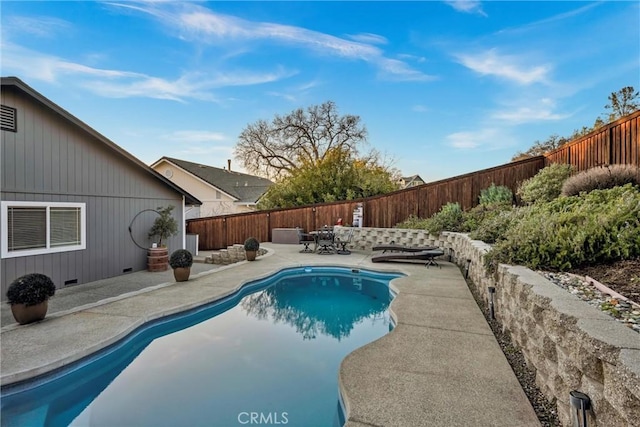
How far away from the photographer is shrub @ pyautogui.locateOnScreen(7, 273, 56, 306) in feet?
14.7

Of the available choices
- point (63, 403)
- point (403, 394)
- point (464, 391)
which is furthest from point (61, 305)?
point (464, 391)

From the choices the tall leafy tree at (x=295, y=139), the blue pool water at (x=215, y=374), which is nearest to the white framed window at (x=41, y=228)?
the blue pool water at (x=215, y=374)

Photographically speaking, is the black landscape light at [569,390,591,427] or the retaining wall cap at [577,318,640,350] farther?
the black landscape light at [569,390,591,427]

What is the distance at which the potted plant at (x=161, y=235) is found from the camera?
30.3 feet

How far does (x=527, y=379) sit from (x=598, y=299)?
994mm

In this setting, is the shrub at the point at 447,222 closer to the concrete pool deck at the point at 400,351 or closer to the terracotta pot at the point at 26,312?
the concrete pool deck at the point at 400,351

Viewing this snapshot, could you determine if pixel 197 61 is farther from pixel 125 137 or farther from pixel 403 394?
pixel 403 394

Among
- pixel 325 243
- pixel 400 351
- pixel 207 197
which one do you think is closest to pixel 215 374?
pixel 400 351

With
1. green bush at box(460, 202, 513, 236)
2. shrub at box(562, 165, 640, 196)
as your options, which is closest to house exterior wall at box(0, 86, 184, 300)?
green bush at box(460, 202, 513, 236)

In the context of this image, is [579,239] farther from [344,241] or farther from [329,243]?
[344,241]

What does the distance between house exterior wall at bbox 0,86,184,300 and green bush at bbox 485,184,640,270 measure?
28.7 feet

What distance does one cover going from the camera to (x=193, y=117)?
1529cm

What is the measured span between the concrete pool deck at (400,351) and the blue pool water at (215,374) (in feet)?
0.84

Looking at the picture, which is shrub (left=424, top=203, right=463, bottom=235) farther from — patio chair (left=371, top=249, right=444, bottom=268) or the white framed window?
the white framed window
